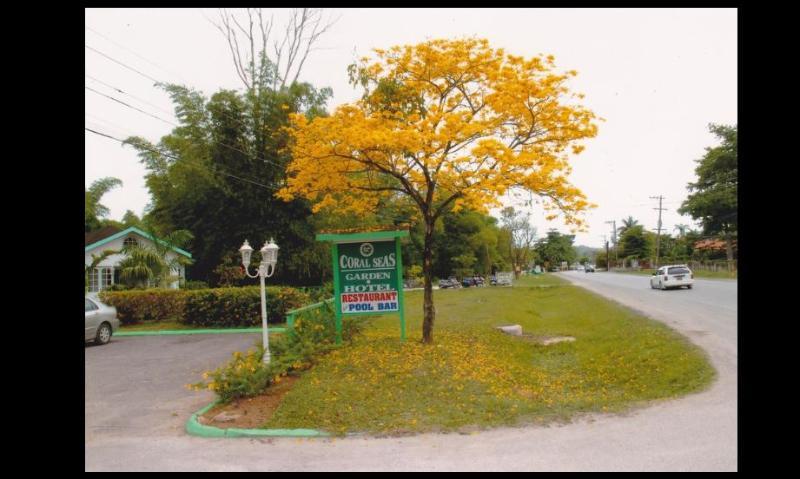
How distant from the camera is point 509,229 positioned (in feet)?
234

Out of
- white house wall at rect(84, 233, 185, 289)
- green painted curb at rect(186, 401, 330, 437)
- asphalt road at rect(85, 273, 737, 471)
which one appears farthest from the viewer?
white house wall at rect(84, 233, 185, 289)

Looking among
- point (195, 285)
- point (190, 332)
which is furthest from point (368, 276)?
point (195, 285)

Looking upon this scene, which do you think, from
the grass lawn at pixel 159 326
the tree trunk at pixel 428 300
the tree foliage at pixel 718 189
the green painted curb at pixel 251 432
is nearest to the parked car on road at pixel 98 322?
the grass lawn at pixel 159 326

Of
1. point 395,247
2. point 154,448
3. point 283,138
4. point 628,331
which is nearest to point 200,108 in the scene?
point 283,138

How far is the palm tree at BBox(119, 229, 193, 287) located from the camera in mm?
23375

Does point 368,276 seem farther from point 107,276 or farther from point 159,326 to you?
point 107,276

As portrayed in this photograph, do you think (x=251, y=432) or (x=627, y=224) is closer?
(x=251, y=432)

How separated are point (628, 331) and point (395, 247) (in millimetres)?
7273

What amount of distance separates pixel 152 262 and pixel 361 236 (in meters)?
16.1

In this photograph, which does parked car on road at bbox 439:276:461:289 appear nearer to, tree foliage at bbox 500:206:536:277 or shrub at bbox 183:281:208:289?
tree foliage at bbox 500:206:536:277

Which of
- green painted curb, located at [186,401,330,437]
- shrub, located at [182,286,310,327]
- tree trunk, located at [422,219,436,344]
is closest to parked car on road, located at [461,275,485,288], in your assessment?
shrub, located at [182,286,310,327]

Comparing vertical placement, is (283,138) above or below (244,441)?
above

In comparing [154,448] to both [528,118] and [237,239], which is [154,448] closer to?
[528,118]

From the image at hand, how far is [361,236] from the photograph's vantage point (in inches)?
Answer: 441
